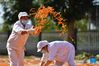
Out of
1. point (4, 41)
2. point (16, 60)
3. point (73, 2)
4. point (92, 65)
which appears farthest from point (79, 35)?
point (16, 60)

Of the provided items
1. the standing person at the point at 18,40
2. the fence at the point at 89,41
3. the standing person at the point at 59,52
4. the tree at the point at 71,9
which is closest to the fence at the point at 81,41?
the fence at the point at 89,41

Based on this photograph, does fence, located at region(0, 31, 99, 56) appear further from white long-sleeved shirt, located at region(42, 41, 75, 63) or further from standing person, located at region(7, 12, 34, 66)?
white long-sleeved shirt, located at region(42, 41, 75, 63)

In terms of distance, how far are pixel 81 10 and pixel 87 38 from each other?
2.76 m

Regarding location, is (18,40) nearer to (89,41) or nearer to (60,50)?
(60,50)

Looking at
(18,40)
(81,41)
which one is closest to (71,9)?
(81,41)

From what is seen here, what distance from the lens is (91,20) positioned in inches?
1254

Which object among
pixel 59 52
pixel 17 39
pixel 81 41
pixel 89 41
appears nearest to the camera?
pixel 59 52

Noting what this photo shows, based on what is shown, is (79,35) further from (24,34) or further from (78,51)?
(24,34)

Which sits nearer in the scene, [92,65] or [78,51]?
[92,65]

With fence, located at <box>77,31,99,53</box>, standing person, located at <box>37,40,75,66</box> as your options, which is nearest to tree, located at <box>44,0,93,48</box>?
fence, located at <box>77,31,99,53</box>

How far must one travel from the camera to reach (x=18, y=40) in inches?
390

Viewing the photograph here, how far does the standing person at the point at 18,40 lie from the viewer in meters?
9.62

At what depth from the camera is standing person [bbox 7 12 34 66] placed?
31.6 ft

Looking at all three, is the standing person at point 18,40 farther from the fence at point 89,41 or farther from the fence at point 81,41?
the fence at point 89,41
